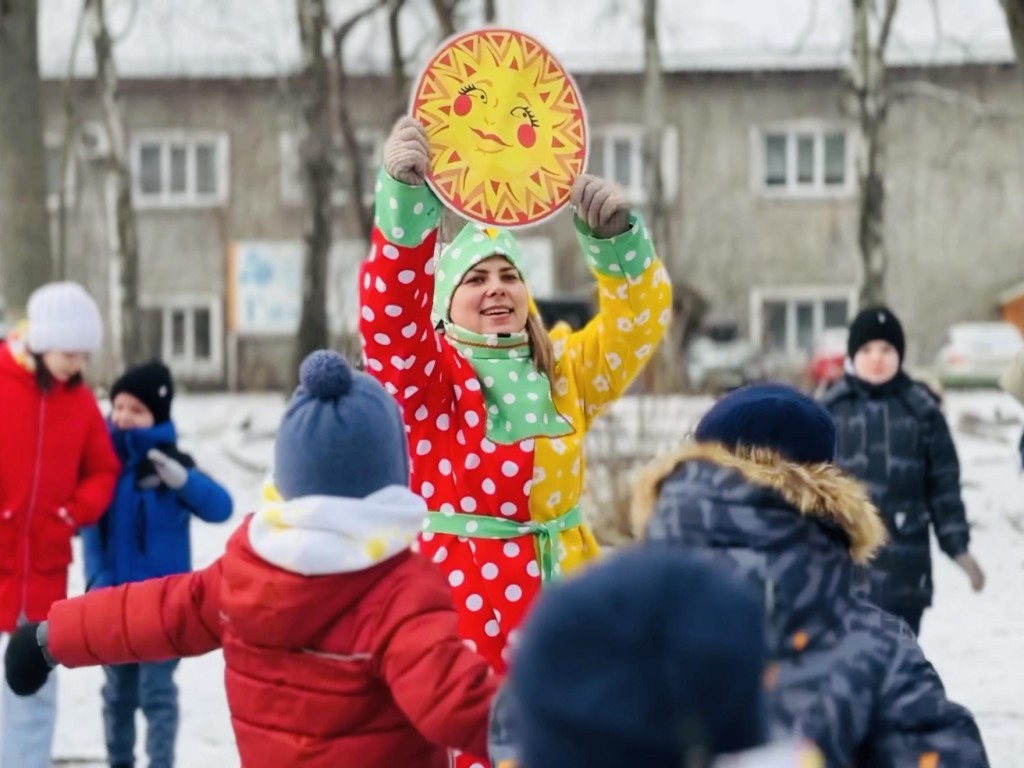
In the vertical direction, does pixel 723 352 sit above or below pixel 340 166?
below

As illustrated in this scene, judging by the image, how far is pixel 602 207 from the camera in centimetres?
328

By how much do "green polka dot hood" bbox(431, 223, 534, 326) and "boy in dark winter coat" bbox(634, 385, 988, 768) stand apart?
133cm

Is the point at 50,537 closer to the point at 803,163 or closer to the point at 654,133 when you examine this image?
the point at 654,133

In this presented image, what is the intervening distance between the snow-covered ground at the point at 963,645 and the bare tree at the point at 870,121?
81.8 inches

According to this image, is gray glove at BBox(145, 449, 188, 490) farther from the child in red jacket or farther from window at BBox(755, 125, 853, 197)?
window at BBox(755, 125, 853, 197)

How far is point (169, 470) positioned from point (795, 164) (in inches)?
919

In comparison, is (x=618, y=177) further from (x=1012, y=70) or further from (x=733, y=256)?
(x=1012, y=70)

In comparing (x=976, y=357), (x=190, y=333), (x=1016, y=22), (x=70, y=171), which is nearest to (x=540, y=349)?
(x=1016, y=22)

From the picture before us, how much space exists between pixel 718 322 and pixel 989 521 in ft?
46.9

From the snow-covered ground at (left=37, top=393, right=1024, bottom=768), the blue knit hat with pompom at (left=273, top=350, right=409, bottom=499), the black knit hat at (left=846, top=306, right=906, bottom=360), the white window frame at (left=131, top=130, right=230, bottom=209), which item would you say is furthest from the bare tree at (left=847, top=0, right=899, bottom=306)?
the white window frame at (left=131, top=130, right=230, bottom=209)

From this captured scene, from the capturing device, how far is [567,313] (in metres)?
18.2

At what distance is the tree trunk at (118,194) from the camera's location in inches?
721

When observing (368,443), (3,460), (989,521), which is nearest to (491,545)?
(368,443)

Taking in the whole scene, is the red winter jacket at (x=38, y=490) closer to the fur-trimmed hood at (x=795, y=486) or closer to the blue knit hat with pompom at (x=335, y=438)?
the blue knit hat with pompom at (x=335, y=438)
